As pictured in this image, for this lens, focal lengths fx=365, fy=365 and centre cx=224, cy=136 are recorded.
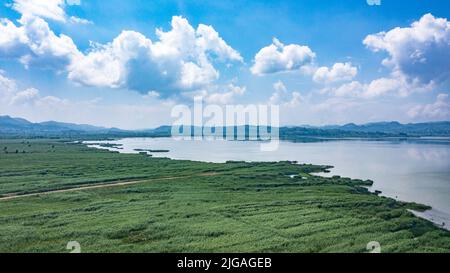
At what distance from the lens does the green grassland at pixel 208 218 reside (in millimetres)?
14111

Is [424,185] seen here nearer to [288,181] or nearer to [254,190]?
[288,181]

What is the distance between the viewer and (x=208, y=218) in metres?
17.5

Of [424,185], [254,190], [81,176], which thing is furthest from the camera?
[81,176]

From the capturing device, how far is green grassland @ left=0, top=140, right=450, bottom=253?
14.1m

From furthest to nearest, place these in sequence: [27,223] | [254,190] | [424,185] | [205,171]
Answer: [205,171]
[424,185]
[254,190]
[27,223]

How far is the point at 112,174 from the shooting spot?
33469 millimetres

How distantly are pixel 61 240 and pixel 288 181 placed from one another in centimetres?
1976

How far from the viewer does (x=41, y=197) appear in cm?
2281
